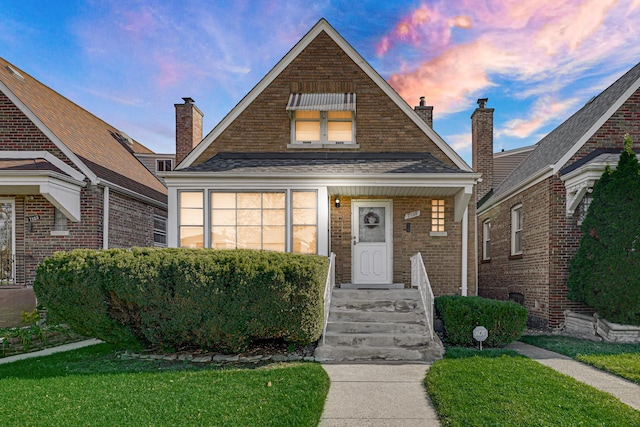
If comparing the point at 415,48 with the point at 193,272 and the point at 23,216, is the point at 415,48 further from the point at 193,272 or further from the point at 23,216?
the point at 23,216

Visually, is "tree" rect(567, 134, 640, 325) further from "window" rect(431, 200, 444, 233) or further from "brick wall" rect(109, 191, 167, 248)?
"brick wall" rect(109, 191, 167, 248)

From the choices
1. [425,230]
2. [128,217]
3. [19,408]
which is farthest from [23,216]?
[425,230]

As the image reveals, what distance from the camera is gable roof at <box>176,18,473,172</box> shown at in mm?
11328

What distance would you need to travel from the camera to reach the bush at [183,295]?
254 inches

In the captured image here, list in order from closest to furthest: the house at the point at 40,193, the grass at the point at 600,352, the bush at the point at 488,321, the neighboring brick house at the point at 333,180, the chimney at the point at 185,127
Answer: the grass at the point at 600,352 < the bush at the point at 488,321 < the neighboring brick house at the point at 333,180 < the house at the point at 40,193 < the chimney at the point at 185,127

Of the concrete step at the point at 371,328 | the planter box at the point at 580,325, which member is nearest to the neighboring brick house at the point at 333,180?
the planter box at the point at 580,325

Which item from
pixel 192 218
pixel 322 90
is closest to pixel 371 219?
pixel 322 90

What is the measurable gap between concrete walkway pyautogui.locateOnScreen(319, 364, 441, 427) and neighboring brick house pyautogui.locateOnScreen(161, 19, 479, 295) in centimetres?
407

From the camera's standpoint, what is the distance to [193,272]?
6.43 metres

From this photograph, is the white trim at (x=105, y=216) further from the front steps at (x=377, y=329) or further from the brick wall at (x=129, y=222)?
the front steps at (x=377, y=329)

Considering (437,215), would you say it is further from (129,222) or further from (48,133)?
(48,133)

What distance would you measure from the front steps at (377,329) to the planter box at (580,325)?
3.86 metres

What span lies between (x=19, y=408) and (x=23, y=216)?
8361mm

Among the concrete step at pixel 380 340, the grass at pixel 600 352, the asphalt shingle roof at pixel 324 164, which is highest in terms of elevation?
the asphalt shingle roof at pixel 324 164
